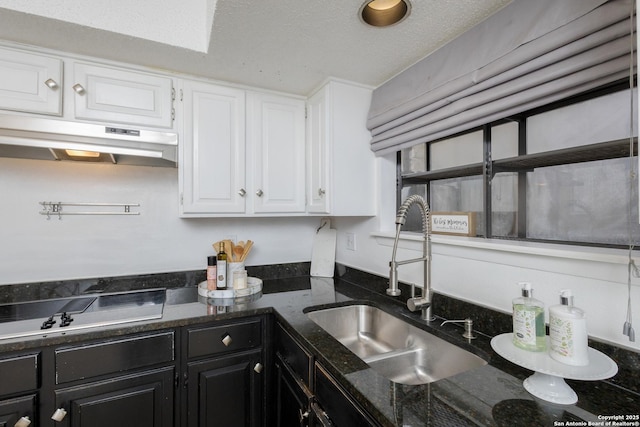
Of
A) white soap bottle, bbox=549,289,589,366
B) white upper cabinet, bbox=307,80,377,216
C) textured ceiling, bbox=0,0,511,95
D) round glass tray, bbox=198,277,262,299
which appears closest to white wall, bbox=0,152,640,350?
white upper cabinet, bbox=307,80,377,216

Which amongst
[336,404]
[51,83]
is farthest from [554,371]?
[51,83]

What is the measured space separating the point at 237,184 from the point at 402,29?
3.77 feet

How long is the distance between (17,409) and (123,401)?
33 cm

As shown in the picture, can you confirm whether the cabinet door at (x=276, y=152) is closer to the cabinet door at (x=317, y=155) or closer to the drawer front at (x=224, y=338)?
the cabinet door at (x=317, y=155)

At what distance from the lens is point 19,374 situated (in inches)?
44.1

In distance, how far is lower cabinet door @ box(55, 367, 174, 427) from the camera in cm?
120

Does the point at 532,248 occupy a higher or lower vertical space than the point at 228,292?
higher

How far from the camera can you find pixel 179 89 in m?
1.68

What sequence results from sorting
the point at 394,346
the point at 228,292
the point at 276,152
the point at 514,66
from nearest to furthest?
the point at 514,66 < the point at 394,346 < the point at 228,292 < the point at 276,152

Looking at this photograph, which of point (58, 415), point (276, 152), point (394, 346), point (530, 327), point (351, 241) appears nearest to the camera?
point (530, 327)

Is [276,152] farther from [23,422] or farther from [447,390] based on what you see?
[23,422]

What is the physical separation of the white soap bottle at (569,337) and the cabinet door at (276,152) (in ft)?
4.71

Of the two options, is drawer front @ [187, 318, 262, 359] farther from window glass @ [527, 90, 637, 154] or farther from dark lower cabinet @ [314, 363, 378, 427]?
window glass @ [527, 90, 637, 154]

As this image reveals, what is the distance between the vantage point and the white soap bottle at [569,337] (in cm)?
74
